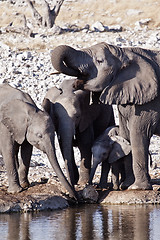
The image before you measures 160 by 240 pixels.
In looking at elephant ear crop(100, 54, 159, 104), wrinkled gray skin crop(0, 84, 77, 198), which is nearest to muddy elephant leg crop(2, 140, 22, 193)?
wrinkled gray skin crop(0, 84, 77, 198)

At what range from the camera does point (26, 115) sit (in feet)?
30.5

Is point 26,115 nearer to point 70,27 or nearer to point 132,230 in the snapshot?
point 132,230

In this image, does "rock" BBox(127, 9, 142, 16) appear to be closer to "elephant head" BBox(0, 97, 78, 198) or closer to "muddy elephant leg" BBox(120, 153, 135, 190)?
"muddy elephant leg" BBox(120, 153, 135, 190)

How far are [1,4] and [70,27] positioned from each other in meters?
7.21

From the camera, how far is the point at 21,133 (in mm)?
9352

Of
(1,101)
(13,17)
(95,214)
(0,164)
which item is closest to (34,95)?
(0,164)

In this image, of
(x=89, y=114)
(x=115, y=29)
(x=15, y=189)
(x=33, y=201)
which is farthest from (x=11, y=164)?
(x=115, y=29)

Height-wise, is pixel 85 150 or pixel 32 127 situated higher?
pixel 32 127

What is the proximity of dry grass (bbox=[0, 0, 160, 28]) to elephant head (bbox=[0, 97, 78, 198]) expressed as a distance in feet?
55.4

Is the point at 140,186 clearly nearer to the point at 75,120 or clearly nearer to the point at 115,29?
the point at 75,120

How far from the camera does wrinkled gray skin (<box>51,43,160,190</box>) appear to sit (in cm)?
923

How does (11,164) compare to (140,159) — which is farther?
(140,159)

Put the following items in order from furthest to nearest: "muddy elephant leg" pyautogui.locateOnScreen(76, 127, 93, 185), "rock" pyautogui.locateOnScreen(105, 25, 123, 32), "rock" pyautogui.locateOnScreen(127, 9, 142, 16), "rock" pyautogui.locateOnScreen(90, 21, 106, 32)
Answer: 1. "rock" pyautogui.locateOnScreen(127, 9, 142, 16)
2. "rock" pyautogui.locateOnScreen(105, 25, 123, 32)
3. "rock" pyautogui.locateOnScreen(90, 21, 106, 32)
4. "muddy elephant leg" pyautogui.locateOnScreen(76, 127, 93, 185)

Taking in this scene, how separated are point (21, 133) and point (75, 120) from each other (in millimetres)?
806
